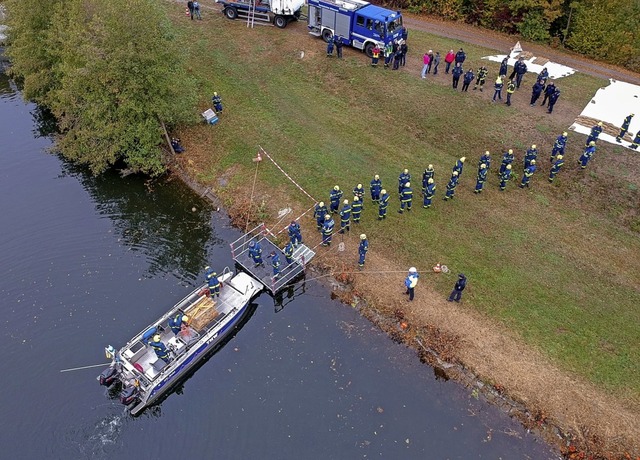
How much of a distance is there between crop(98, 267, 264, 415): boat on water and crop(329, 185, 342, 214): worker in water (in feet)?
17.4

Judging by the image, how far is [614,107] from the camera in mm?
29609

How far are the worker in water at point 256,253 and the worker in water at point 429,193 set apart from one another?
27.4ft

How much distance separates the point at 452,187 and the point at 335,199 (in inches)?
229

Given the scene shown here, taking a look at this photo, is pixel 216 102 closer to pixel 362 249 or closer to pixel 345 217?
pixel 345 217

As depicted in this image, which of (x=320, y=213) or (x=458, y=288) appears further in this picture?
(x=320, y=213)

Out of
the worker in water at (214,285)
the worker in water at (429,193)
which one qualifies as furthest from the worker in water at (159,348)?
the worker in water at (429,193)

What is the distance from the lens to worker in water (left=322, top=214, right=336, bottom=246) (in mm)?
22000

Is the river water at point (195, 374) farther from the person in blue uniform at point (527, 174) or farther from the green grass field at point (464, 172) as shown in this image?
the person in blue uniform at point (527, 174)

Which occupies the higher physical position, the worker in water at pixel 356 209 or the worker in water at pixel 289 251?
the worker in water at pixel 356 209

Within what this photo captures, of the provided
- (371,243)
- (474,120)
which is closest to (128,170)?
(371,243)

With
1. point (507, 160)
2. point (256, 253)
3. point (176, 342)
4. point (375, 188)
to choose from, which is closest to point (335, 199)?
point (375, 188)

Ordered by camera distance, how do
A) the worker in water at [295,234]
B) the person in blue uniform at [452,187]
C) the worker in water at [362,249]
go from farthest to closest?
the person in blue uniform at [452,187] < the worker in water at [295,234] < the worker in water at [362,249]

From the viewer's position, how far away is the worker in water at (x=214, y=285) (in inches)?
792

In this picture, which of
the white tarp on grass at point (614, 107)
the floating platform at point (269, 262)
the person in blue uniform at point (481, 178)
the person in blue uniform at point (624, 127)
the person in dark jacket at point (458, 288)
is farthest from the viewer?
the white tarp on grass at point (614, 107)
